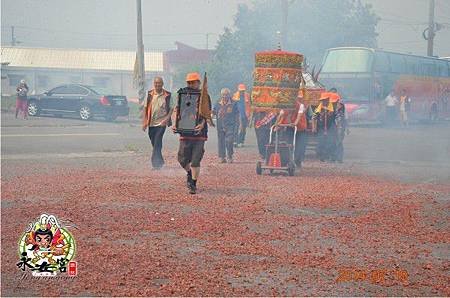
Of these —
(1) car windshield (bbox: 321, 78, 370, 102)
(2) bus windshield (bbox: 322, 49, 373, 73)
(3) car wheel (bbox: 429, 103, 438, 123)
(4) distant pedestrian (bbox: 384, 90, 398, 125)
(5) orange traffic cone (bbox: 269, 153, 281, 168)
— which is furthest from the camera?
(3) car wheel (bbox: 429, 103, 438, 123)

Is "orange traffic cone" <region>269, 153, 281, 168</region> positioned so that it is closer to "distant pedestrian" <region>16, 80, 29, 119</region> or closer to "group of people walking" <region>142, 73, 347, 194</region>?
→ "group of people walking" <region>142, 73, 347, 194</region>

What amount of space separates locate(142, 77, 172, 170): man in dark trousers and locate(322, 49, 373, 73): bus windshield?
67.5ft

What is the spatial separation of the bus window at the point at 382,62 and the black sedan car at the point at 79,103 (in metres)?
11.4

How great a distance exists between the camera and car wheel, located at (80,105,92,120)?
102 ft

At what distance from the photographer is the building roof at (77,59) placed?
67.4 metres

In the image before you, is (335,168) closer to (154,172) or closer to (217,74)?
(154,172)

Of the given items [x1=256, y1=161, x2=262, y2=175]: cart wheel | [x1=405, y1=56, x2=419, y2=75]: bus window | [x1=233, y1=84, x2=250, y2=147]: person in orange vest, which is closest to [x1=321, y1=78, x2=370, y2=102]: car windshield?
[x1=405, y1=56, x2=419, y2=75]: bus window

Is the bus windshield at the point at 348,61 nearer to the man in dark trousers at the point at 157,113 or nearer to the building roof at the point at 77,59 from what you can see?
the man in dark trousers at the point at 157,113

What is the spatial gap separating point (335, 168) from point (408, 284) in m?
9.37

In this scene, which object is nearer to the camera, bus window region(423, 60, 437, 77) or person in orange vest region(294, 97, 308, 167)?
person in orange vest region(294, 97, 308, 167)

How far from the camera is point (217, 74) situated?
42.6 meters

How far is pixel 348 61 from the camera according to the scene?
1320 inches

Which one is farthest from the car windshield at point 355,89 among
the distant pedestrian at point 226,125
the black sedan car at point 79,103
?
the distant pedestrian at point 226,125

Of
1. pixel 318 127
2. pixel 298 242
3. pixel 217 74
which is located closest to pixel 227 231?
pixel 298 242
